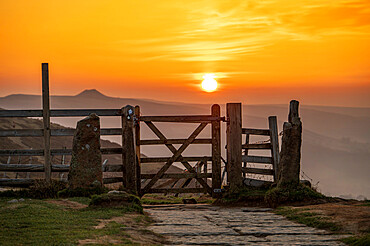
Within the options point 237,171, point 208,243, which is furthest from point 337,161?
point 208,243

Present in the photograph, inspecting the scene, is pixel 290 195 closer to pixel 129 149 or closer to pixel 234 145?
pixel 234 145

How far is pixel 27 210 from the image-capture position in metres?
11.0

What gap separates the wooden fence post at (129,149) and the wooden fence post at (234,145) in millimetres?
2955

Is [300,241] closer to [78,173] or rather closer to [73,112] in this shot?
[78,173]

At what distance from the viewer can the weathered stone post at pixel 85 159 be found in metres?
14.7

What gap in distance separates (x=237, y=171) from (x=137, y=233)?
24.5ft

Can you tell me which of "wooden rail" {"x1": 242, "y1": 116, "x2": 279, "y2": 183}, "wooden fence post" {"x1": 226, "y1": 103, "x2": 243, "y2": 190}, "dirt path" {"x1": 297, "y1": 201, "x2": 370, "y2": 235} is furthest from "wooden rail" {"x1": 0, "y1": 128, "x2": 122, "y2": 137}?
"dirt path" {"x1": 297, "y1": 201, "x2": 370, "y2": 235}

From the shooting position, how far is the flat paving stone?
9.29m

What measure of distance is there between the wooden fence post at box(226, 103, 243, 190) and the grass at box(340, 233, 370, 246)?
758 centimetres

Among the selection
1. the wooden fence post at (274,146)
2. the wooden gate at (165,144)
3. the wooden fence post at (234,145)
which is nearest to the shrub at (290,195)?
the wooden fence post at (234,145)

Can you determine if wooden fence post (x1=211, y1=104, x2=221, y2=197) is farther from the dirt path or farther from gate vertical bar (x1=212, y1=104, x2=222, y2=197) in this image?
the dirt path

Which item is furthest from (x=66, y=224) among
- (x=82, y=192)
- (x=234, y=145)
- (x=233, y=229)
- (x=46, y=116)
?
(x=234, y=145)

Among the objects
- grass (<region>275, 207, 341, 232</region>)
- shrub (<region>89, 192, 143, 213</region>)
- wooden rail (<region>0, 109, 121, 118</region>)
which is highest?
wooden rail (<region>0, 109, 121, 118</region>)

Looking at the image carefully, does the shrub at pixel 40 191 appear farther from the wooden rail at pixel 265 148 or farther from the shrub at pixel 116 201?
the wooden rail at pixel 265 148
